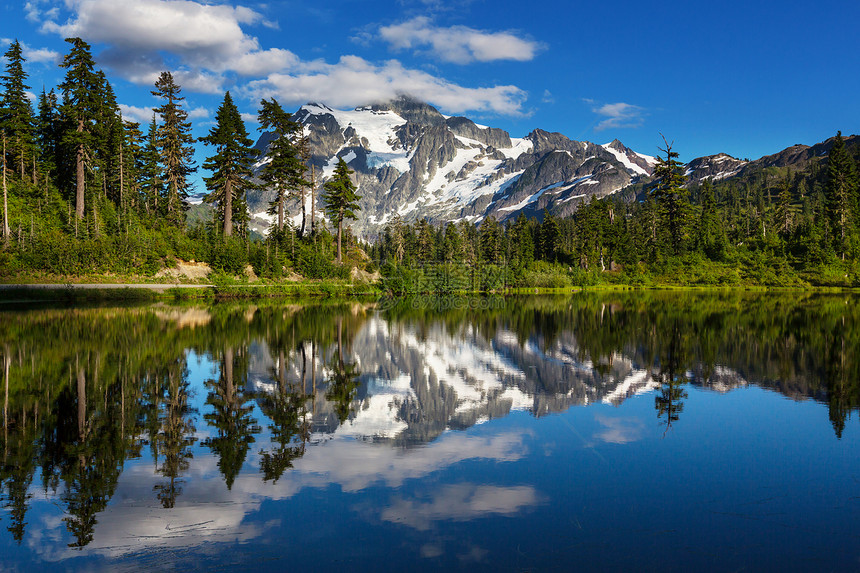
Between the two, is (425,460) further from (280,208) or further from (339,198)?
(339,198)

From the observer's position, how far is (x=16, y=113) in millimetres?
55688

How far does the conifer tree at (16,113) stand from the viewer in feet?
179

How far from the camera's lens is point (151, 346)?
21.1 meters

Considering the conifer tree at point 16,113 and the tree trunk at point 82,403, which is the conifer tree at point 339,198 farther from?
the tree trunk at point 82,403

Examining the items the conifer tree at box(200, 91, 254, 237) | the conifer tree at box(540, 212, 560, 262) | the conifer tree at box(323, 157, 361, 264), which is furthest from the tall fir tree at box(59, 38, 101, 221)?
the conifer tree at box(540, 212, 560, 262)

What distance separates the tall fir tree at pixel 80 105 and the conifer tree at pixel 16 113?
498 cm

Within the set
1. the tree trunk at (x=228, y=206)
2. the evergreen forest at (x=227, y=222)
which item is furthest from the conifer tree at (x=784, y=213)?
the tree trunk at (x=228, y=206)

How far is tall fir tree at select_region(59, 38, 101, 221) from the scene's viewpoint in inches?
2012

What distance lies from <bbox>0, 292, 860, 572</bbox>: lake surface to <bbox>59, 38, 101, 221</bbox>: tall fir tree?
123 feet

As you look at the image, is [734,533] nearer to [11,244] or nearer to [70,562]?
[70,562]

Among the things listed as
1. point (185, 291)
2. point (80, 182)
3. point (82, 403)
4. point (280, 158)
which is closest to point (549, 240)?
point (280, 158)

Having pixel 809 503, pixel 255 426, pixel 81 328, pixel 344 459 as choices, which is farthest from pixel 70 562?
pixel 81 328

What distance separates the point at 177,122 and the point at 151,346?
5004 centimetres

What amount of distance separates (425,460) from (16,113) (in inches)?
2563
